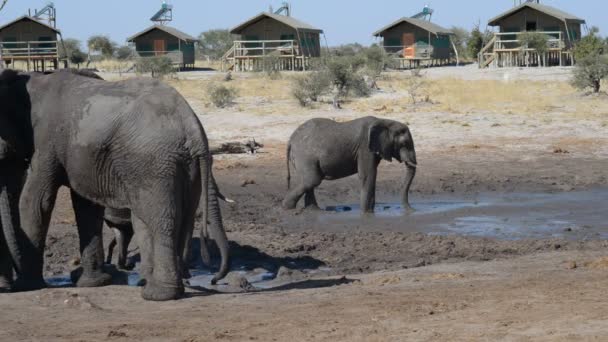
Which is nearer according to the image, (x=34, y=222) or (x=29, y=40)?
(x=34, y=222)

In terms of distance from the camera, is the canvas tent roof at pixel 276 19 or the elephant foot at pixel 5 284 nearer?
the elephant foot at pixel 5 284

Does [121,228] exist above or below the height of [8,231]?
below

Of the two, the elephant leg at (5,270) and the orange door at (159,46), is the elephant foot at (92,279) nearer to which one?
the elephant leg at (5,270)

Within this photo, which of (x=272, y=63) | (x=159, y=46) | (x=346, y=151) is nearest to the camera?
(x=346, y=151)

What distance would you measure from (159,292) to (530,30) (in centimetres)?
4753

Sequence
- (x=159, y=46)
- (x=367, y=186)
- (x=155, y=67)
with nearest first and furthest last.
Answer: (x=367, y=186)
(x=155, y=67)
(x=159, y=46)

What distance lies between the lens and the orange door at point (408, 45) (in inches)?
2240

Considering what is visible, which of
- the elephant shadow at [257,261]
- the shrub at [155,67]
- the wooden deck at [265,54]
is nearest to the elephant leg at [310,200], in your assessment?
the elephant shadow at [257,261]

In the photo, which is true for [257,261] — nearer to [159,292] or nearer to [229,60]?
[159,292]

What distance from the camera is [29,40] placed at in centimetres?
5488

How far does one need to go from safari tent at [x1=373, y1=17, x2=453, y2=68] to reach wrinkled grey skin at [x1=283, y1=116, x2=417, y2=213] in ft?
128

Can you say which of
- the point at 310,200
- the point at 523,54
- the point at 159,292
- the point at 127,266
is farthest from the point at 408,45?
the point at 159,292

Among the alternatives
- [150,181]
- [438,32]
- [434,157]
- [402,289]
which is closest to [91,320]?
[150,181]

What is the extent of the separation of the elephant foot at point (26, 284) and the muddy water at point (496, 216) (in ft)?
19.5
